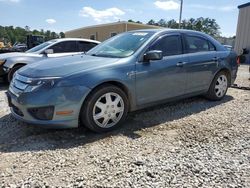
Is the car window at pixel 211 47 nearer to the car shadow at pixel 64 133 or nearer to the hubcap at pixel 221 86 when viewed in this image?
the hubcap at pixel 221 86

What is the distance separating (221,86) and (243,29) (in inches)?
681

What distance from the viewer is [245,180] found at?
8.94 ft

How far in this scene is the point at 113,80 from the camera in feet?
12.7

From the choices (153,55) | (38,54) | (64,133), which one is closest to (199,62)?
(153,55)

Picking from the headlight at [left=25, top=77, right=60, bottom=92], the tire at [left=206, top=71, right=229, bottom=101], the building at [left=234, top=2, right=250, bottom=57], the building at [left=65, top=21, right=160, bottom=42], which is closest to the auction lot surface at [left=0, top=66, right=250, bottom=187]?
the headlight at [left=25, top=77, right=60, bottom=92]

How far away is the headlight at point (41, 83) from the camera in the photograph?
3477 millimetres

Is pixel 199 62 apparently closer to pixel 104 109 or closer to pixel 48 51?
pixel 104 109

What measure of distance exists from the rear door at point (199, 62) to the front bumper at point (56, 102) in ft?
7.71

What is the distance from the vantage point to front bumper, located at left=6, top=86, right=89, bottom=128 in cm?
346

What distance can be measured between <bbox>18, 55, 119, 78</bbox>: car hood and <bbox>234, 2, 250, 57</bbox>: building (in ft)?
62.0

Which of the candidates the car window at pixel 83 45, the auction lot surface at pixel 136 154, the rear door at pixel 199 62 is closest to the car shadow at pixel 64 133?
the auction lot surface at pixel 136 154

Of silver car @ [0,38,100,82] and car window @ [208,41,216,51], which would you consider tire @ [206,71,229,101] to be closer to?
car window @ [208,41,216,51]

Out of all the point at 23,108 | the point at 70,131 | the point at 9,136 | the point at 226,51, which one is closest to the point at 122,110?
the point at 70,131

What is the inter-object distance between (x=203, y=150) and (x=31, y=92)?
8.01 feet
